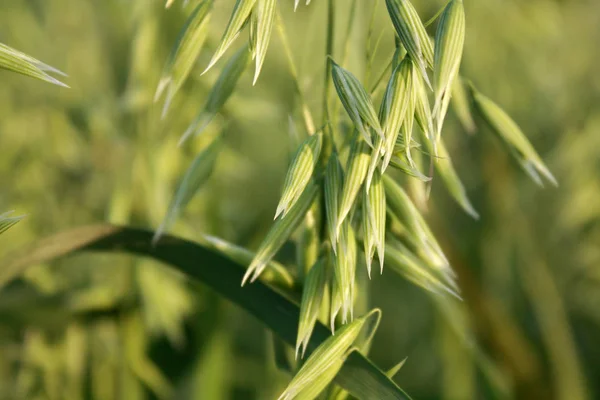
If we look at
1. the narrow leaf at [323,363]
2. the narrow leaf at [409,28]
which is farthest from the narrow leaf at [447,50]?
the narrow leaf at [323,363]

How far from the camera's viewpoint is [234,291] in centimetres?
42

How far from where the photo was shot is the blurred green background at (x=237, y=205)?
826mm

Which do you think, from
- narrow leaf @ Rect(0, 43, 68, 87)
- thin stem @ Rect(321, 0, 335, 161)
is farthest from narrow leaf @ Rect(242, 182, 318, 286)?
narrow leaf @ Rect(0, 43, 68, 87)

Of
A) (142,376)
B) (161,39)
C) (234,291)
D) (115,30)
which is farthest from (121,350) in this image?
(115,30)

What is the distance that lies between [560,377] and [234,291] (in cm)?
74

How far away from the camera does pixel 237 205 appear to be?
1.06m

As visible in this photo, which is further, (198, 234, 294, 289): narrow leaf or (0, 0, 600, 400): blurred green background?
(0, 0, 600, 400): blurred green background

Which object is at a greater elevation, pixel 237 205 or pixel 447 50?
pixel 447 50

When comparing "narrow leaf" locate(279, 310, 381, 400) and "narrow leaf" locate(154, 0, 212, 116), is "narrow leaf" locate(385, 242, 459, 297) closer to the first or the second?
"narrow leaf" locate(279, 310, 381, 400)

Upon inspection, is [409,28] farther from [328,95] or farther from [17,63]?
[17,63]

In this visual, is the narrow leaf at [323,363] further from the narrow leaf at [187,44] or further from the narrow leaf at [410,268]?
the narrow leaf at [187,44]

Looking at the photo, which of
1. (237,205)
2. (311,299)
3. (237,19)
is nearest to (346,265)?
(311,299)

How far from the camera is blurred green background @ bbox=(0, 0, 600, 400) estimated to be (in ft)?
2.71

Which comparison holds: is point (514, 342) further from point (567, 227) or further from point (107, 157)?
point (107, 157)
